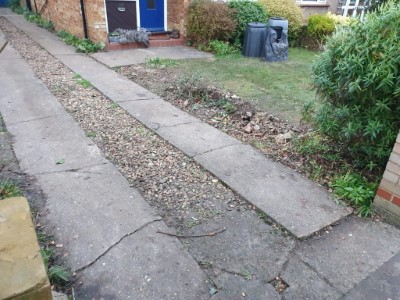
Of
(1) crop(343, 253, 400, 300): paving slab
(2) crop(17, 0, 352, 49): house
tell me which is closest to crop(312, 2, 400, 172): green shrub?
(1) crop(343, 253, 400, 300): paving slab

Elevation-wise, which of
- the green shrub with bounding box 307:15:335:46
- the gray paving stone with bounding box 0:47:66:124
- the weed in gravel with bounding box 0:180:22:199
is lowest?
the gray paving stone with bounding box 0:47:66:124

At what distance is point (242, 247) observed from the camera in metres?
2.16

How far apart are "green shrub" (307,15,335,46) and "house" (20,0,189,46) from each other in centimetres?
382

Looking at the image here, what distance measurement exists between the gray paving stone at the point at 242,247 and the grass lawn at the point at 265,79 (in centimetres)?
228

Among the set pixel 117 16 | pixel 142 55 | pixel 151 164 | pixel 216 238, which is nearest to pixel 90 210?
pixel 151 164

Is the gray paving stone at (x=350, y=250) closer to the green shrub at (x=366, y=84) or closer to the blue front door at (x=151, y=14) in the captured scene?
the green shrub at (x=366, y=84)

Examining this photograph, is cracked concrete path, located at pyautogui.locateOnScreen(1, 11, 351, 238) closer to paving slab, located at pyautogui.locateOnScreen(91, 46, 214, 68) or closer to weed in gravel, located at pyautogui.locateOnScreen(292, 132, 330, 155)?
weed in gravel, located at pyautogui.locateOnScreen(292, 132, 330, 155)

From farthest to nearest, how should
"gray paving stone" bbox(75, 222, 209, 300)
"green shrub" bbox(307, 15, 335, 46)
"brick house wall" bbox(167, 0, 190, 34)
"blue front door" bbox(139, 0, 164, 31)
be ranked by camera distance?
"green shrub" bbox(307, 15, 335, 46)
"blue front door" bbox(139, 0, 164, 31)
"brick house wall" bbox(167, 0, 190, 34)
"gray paving stone" bbox(75, 222, 209, 300)

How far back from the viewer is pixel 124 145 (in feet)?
11.4

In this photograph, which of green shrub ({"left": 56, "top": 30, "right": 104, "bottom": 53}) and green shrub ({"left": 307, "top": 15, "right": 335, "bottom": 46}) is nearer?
green shrub ({"left": 56, "top": 30, "right": 104, "bottom": 53})

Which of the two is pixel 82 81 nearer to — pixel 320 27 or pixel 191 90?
pixel 191 90

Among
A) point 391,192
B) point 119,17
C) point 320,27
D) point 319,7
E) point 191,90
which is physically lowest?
point 191,90

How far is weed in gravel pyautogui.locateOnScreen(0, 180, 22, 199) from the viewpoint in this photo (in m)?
2.47

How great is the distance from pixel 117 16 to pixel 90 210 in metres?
7.20
